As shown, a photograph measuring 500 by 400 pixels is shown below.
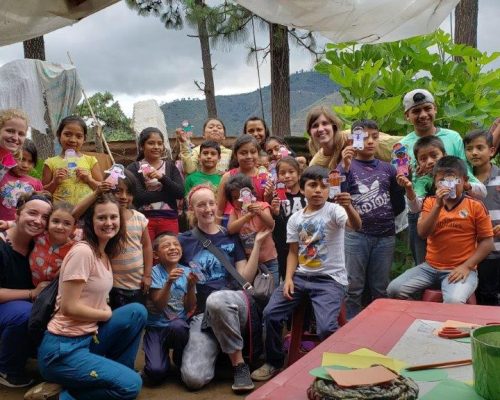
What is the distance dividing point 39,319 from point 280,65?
710 centimetres

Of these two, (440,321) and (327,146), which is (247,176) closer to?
(327,146)

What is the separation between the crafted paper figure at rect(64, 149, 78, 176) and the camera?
12.5ft

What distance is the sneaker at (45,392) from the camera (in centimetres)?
292

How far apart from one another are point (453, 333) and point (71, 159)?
124 inches

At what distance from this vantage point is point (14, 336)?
317 centimetres

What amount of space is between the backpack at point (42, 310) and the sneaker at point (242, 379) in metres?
1.18

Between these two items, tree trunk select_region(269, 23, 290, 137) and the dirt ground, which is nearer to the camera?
the dirt ground

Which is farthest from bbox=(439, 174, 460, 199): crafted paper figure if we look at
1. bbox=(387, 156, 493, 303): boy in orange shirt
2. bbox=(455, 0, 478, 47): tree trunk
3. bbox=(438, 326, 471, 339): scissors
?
bbox=(455, 0, 478, 47): tree trunk

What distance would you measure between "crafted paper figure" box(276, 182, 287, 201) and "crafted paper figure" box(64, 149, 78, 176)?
5.12ft

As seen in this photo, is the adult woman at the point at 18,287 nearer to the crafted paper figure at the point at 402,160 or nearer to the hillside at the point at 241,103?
the crafted paper figure at the point at 402,160

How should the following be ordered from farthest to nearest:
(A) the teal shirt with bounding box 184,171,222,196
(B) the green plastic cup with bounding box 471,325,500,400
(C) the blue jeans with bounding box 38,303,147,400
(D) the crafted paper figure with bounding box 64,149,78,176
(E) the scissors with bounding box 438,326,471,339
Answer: (A) the teal shirt with bounding box 184,171,222,196, (D) the crafted paper figure with bounding box 64,149,78,176, (C) the blue jeans with bounding box 38,303,147,400, (E) the scissors with bounding box 438,326,471,339, (B) the green plastic cup with bounding box 471,325,500,400

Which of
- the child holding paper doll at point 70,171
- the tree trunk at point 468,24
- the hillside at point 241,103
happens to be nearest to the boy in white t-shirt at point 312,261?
the child holding paper doll at point 70,171

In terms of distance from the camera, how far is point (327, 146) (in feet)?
12.8

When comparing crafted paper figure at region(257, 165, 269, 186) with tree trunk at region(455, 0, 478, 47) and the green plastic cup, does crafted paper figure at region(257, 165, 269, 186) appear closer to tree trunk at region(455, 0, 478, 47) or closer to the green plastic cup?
the green plastic cup
